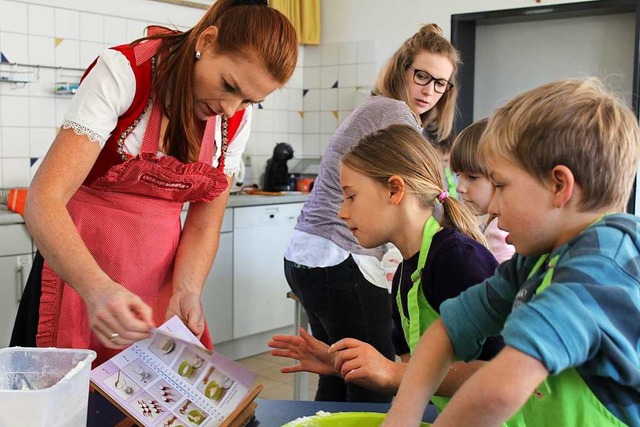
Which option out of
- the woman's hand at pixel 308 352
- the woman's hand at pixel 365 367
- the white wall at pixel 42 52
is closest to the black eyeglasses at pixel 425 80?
the woman's hand at pixel 308 352

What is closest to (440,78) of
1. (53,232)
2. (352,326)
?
(352,326)

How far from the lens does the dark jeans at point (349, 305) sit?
203 cm

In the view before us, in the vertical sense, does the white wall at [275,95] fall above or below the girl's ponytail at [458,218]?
above

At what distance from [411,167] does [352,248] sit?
0.59 metres

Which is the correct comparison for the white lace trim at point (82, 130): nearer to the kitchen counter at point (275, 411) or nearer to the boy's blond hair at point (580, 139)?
the kitchen counter at point (275, 411)

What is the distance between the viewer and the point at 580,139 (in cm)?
86

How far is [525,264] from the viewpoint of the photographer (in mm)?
993

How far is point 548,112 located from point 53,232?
89 cm

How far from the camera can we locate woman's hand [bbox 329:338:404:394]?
121cm

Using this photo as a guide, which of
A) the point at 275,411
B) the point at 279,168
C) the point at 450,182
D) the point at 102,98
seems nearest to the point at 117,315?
the point at 275,411

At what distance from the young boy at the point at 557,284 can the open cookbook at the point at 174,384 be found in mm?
368

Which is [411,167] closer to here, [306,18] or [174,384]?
[174,384]

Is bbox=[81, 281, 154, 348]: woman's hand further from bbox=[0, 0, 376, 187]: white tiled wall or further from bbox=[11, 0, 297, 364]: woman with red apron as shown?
bbox=[0, 0, 376, 187]: white tiled wall

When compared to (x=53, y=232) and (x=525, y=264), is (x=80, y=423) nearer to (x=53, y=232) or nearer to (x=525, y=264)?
(x=53, y=232)
